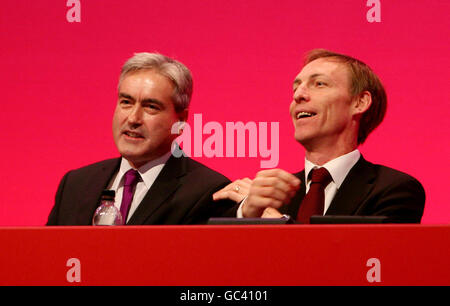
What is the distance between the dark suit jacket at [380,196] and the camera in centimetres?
230

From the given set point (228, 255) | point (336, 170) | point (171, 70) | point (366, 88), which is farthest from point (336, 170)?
point (228, 255)

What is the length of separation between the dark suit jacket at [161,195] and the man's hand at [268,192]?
0.93 feet

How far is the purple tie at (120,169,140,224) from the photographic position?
2.55 meters

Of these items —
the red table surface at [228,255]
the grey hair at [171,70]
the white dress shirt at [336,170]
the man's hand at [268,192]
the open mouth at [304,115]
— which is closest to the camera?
the red table surface at [228,255]

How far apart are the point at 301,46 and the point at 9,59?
122 centimetres

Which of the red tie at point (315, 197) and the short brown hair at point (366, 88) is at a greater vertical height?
the short brown hair at point (366, 88)

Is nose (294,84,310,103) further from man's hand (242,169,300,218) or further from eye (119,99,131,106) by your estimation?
eye (119,99,131,106)

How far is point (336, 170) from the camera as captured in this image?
98.0 inches

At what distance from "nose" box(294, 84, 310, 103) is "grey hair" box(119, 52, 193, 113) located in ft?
1.43

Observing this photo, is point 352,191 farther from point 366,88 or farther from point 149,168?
point 149,168

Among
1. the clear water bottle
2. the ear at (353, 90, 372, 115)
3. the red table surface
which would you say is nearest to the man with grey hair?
the clear water bottle

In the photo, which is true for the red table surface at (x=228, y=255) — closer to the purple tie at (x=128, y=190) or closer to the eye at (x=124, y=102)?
the purple tie at (x=128, y=190)
